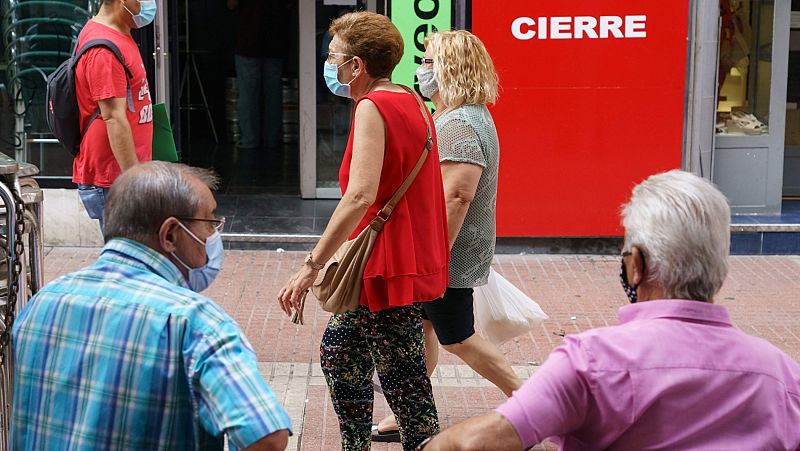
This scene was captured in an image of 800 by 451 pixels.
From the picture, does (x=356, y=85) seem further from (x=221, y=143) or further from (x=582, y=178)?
(x=221, y=143)

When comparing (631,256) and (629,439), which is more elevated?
(631,256)

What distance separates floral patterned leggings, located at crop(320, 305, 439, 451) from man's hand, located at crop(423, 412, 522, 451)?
1.87 m

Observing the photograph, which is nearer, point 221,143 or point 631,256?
point 631,256

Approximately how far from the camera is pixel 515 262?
8.52m

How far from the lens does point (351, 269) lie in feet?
13.5

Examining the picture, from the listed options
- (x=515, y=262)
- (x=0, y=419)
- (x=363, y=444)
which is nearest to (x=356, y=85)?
(x=363, y=444)

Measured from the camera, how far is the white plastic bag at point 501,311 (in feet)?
16.7

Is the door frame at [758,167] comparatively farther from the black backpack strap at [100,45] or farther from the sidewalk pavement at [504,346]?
the black backpack strap at [100,45]

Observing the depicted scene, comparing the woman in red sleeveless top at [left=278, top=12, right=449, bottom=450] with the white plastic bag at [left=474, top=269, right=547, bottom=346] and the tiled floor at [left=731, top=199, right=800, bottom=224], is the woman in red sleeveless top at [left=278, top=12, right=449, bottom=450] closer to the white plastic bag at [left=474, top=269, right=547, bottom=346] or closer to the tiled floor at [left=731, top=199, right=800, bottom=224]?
the white plastic bag at [left=474, top=269, right=547, bottom=346]

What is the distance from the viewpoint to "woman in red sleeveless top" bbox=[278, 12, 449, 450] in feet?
13.3

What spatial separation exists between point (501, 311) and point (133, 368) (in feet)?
9.47

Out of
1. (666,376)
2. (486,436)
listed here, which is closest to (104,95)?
(486,436)

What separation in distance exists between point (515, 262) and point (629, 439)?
20.5ft

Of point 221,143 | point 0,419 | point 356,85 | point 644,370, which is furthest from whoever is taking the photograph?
point 221,143
